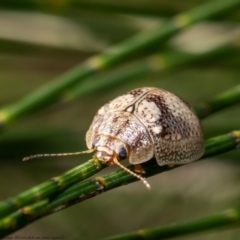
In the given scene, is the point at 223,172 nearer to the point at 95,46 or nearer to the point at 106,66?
the point at 95,46

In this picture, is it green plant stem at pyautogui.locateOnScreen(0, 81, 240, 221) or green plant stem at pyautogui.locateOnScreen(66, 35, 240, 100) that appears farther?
green plant stem at pyautogui.locateOnScreen(66, 35, 240, 100)

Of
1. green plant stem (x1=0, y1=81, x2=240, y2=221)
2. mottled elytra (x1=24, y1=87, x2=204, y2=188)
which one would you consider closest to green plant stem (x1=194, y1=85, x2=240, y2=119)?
mottled elytra (x1=24, y1=87, x2=204, y2=188)

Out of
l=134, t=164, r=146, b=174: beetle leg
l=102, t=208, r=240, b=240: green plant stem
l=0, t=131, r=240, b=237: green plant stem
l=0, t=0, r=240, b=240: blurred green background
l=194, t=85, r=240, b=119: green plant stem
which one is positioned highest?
l=0, t=0, r=240, b=240: blurred green background

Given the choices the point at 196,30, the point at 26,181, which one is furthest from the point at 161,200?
the point at 196,30

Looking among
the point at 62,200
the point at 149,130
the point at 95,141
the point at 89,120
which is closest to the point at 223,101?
the point at 149,130

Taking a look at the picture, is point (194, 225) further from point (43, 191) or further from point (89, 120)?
point (89, 120)

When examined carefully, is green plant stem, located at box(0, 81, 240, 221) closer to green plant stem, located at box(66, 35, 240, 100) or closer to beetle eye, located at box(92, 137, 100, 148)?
beetle eye, located at box(92, 137, 100, 148)

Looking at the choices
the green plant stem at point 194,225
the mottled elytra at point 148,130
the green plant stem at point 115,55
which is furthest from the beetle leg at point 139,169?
the green plant stem at point 115,55
